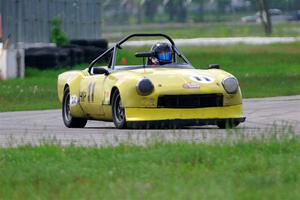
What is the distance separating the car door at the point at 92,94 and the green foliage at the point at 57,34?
89.6 ft

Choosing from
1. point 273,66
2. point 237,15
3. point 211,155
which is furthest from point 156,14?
point 211,155

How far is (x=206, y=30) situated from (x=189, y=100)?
59.0 meters

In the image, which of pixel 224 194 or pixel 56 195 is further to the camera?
pixel 56 195

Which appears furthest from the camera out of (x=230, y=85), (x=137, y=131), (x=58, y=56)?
(x=58, y=56)

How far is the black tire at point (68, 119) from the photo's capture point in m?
17.0

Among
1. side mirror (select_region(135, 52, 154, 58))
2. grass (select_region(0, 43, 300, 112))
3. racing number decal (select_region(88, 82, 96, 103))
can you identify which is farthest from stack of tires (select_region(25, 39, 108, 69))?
side mirror (select_region(135, 52, 154, 58))

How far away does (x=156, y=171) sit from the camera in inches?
A: 352

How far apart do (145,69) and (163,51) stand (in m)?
0.63

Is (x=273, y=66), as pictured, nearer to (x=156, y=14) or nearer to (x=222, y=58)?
(x=222, y=58)

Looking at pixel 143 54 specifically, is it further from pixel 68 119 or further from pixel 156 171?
pixel 156 171

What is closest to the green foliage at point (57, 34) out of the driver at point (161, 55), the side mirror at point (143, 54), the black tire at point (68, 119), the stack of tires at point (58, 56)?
the stack of tires at point (58, 56)

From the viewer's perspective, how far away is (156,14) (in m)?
97.1

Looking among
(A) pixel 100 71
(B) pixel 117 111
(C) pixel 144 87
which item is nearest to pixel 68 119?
(A) pixel 100 71

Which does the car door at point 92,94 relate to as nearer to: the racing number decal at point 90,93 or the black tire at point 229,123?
the racing number decal at point 90,93
